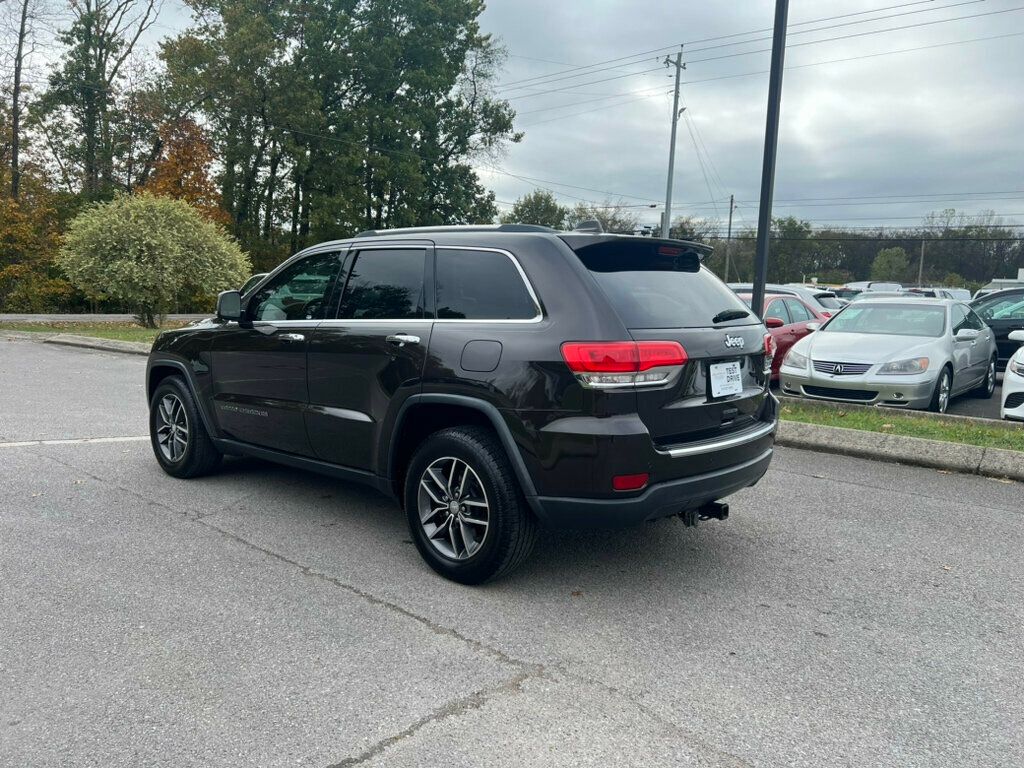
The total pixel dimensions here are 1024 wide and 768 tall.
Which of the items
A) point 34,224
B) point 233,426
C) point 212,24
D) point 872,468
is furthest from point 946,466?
point 212,24

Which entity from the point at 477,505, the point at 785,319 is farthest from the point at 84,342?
the point at 477,505

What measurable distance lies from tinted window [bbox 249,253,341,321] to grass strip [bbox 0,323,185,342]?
13466 millimetres

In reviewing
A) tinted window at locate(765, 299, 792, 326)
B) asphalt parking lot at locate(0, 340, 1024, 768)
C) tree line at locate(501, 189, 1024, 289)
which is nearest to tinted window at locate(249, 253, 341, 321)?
asphalt parking lot at locate(0, 340, 1024, 768)

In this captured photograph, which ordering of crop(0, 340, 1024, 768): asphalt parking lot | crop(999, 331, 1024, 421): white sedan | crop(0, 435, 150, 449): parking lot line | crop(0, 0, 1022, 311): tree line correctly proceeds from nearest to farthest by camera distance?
crop(0, 340, 1024, 768): asphalt parking lot → crop(0, 435, 150, 449): parking lot line → crop(999, 331, 1024, 421): white sedan → crop(0, 0, 1022, 311): tree line

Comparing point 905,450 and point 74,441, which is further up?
point 905,450

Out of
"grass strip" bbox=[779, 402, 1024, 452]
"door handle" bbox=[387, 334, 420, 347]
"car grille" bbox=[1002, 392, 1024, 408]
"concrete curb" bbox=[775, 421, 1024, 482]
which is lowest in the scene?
"concrete curb" bbox=[775, 421, 1024, 482]

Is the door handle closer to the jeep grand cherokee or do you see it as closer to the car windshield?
the jeep grand cherokee

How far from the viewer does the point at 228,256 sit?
21734mm

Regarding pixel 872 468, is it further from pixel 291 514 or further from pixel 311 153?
pixel 311 153

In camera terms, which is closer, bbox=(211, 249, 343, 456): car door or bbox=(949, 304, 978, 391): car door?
bbox=(211, 249, 343, 456): car door

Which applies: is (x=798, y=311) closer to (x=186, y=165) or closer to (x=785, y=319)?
(x=785, y=319)

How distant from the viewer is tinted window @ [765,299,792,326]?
1217cm

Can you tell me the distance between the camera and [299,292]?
16.6ft

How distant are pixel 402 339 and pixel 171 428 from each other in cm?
273
